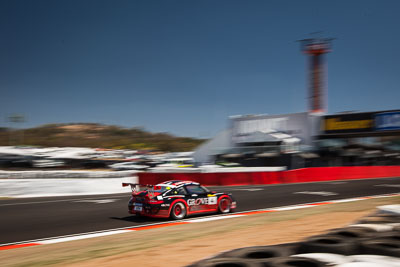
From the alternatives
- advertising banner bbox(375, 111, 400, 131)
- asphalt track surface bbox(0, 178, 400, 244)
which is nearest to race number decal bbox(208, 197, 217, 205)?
asphalt track surface bbox(0, 178, 400, 244)

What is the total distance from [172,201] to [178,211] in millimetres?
381

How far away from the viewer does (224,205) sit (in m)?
11.7

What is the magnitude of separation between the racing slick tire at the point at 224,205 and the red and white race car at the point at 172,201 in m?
0.07

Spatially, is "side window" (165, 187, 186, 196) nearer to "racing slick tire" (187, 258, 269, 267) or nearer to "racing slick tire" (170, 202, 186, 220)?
"racing slick tire" (170, 202, 186, 220)

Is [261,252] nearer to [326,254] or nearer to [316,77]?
[326,254]

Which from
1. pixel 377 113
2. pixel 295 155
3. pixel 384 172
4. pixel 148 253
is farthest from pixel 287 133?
pixel 148 253

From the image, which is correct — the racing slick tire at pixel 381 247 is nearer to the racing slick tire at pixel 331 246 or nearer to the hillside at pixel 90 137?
the racing slick tire at pixel 331 246

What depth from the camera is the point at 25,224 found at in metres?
10.1

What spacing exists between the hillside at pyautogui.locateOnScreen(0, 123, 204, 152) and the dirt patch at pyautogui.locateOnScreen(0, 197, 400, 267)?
100m

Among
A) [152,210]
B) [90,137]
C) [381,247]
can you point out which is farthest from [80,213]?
[90,137]

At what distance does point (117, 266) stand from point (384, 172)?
28.9 m

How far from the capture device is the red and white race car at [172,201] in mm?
10297

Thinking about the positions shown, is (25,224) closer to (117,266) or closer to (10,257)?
(10,257)

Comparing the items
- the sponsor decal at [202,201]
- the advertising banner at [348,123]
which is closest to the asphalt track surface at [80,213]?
the sponsor decal at [202,201]
